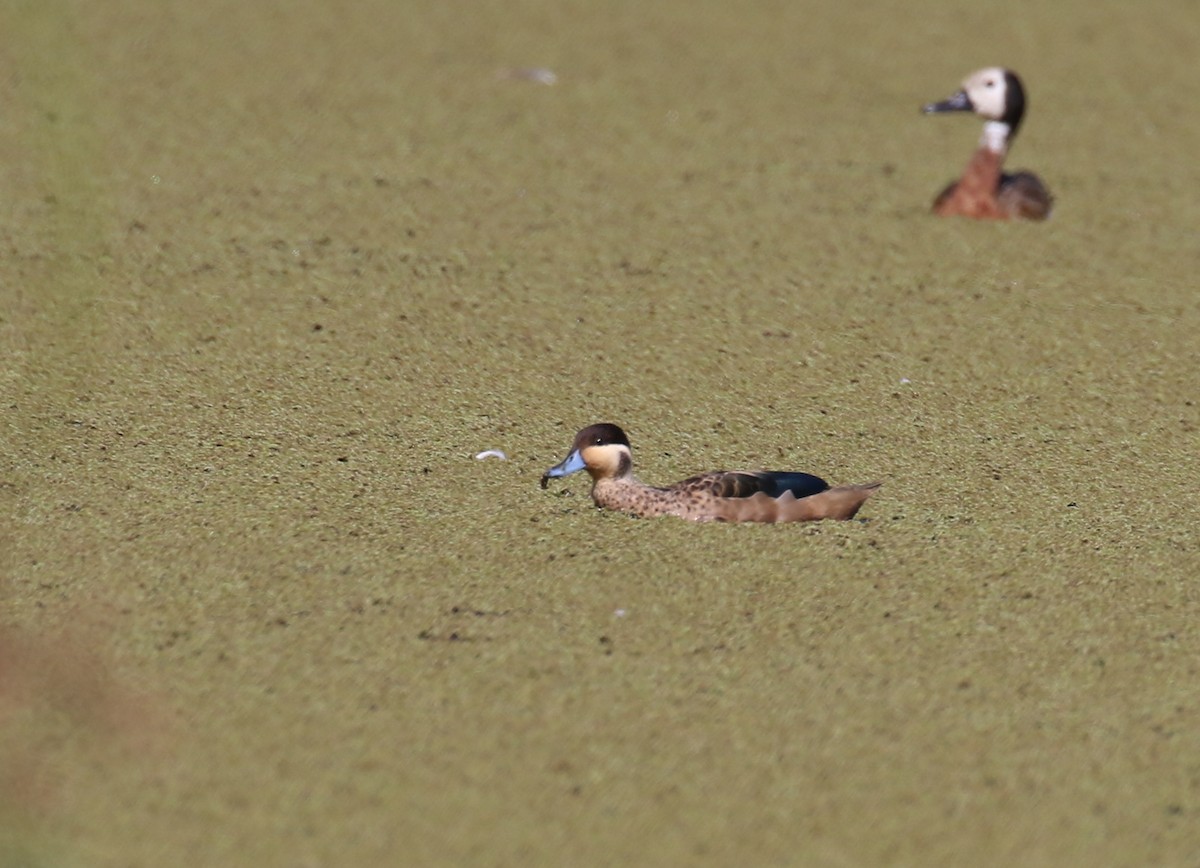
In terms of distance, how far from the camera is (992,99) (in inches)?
183

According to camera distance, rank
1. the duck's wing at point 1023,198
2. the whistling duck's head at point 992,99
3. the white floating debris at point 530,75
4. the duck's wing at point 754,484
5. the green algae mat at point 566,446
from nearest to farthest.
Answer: the green algae mat at point 566,446 → the duck's wing at point 754,484 → the duck's wing at point 1023,198 → the whistling duck's head at point 992,99 → the white floating debris at point 530,75

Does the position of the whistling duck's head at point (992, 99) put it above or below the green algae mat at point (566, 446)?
above

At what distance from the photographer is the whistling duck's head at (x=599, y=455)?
296 cm

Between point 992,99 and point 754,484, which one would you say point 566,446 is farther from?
point 992,99

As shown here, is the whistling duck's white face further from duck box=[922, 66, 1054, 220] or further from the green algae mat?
the green algae mat

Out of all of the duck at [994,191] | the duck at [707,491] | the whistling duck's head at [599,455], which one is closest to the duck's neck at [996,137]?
the duck at [994,191]

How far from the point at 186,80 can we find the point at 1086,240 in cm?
244

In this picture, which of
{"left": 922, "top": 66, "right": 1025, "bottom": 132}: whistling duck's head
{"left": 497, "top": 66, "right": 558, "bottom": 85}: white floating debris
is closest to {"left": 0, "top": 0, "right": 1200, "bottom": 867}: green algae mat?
{"left": 497, "top": 66, "right": 558, "bottom": 85}: white floating debris

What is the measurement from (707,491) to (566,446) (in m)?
0.41

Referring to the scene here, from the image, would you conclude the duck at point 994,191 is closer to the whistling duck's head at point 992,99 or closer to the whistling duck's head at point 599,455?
the whistling duck's head at point 992,99

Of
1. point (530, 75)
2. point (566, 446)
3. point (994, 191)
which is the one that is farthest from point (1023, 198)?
point (566, 446)

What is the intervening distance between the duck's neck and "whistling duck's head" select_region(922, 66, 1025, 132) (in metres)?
0.02

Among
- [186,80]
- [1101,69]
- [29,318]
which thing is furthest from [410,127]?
[1101,69]

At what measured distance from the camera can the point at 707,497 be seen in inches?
113
